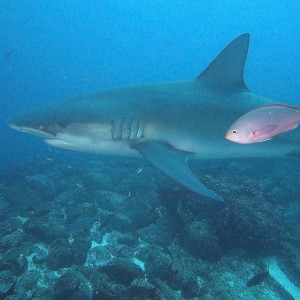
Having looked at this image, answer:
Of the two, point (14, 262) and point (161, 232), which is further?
point (161, 232)

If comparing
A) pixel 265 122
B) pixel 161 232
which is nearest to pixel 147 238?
pixel 161 232

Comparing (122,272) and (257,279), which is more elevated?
(257,279)

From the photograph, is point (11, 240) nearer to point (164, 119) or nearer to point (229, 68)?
point (164, 119)

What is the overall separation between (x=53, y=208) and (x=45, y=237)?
1784 mm

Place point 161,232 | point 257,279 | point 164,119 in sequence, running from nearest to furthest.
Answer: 1. point 257,279
2. point 164,119
3. point 161,232

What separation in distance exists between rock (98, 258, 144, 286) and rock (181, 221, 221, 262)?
1.15 m

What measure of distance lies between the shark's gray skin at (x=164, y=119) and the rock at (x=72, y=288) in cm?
190

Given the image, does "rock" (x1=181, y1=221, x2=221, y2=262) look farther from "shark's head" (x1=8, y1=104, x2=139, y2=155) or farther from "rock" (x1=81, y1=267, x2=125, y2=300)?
"shark's head" (x1=8, y1=104, x2=139, y2=155)

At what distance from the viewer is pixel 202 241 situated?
4863 millimetres

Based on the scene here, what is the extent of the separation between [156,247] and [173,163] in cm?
179

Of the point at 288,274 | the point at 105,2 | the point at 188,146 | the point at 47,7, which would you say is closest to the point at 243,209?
the point at 288,274

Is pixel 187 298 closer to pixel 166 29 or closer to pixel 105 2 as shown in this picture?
pixel 105 2

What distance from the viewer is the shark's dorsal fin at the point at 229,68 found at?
5.18 metres

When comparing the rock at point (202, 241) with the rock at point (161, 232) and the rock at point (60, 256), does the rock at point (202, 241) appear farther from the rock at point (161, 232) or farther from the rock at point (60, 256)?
the rock at point (60, 256)
